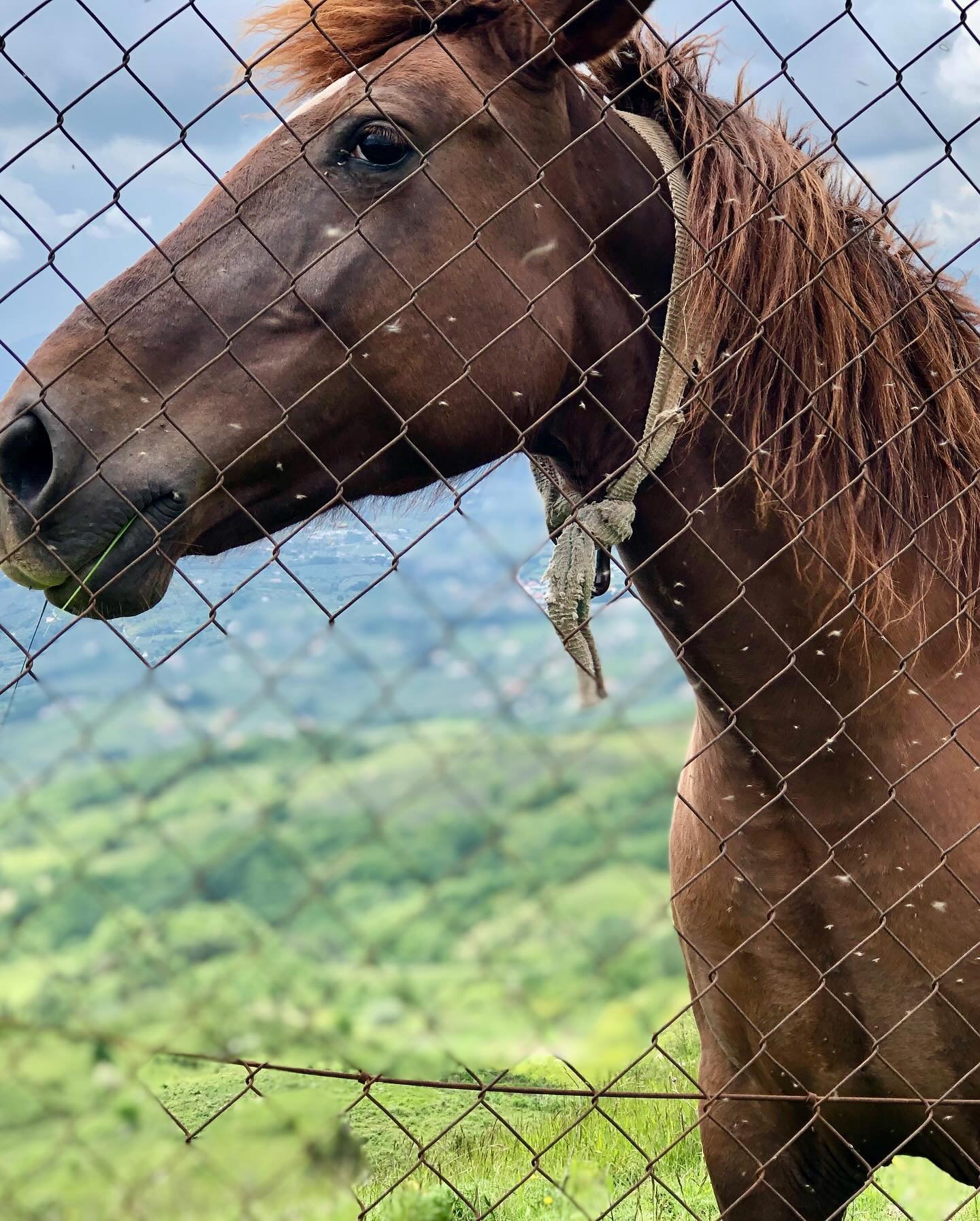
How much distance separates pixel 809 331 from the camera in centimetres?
203

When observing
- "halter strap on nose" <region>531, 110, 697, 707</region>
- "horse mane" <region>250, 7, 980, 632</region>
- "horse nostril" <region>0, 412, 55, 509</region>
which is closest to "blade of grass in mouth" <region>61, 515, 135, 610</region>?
"horse nostril" <region>0, 412, 55, 509</region>

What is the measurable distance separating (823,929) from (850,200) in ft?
4.18

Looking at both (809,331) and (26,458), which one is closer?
(26,458)

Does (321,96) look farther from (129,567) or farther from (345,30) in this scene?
(129,567)

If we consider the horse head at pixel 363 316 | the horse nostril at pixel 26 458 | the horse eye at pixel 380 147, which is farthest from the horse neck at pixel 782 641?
the horse nostril at pixel 26 458

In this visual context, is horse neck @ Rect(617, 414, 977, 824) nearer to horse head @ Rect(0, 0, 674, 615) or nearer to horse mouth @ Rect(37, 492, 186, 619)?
horse head @ Rect(0, 0, 674, 615)

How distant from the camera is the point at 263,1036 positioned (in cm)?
161

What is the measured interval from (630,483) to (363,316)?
0.49m

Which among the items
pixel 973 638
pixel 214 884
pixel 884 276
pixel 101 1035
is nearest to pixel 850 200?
pixel 884 276

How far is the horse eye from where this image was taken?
190 centimetres

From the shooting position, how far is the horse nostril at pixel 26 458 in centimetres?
169

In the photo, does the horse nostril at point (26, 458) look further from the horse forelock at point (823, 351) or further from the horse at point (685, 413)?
the horse forelock at point (823, 351)

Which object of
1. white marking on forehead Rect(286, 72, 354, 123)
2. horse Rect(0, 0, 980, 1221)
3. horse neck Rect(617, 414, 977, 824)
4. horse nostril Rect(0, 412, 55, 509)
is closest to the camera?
horse nostril Rect(0, 412, 55, 509)

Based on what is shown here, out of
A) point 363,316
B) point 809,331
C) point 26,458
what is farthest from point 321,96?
point 809,331
